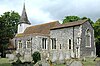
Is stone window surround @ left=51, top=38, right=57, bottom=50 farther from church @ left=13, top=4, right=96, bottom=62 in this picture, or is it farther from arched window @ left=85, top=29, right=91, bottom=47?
arched window @ left=85, top=29, right=91, bottom=47

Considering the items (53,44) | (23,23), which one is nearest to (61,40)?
(53,44)

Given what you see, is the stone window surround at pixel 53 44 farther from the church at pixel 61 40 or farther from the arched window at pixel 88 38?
the arched window at pixel 88 38

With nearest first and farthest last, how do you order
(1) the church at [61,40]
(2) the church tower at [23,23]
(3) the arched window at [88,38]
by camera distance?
(1) the church at [61,40] < (3) the arched window at [88,38] < (2) the church tower at [23,23]

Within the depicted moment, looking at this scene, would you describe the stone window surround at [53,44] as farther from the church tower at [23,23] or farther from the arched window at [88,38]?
the church tower at [23,23]

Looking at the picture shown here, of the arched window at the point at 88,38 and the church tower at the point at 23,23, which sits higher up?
the church tower at the point at 23,23

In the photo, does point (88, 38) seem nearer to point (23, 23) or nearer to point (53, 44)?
point (53, 44)

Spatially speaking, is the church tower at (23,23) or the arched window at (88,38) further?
the church tower at (23,23)

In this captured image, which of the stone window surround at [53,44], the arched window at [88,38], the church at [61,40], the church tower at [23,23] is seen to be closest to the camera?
the church at [61,40]

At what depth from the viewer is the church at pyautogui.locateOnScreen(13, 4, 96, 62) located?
33.9m

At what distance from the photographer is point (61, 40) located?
3662 centimetres

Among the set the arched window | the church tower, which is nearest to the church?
the arched window

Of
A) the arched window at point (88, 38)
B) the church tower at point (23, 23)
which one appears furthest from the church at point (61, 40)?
the church tower at point (23, 23)

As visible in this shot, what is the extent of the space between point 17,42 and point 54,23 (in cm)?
902

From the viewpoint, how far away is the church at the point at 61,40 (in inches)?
1335
